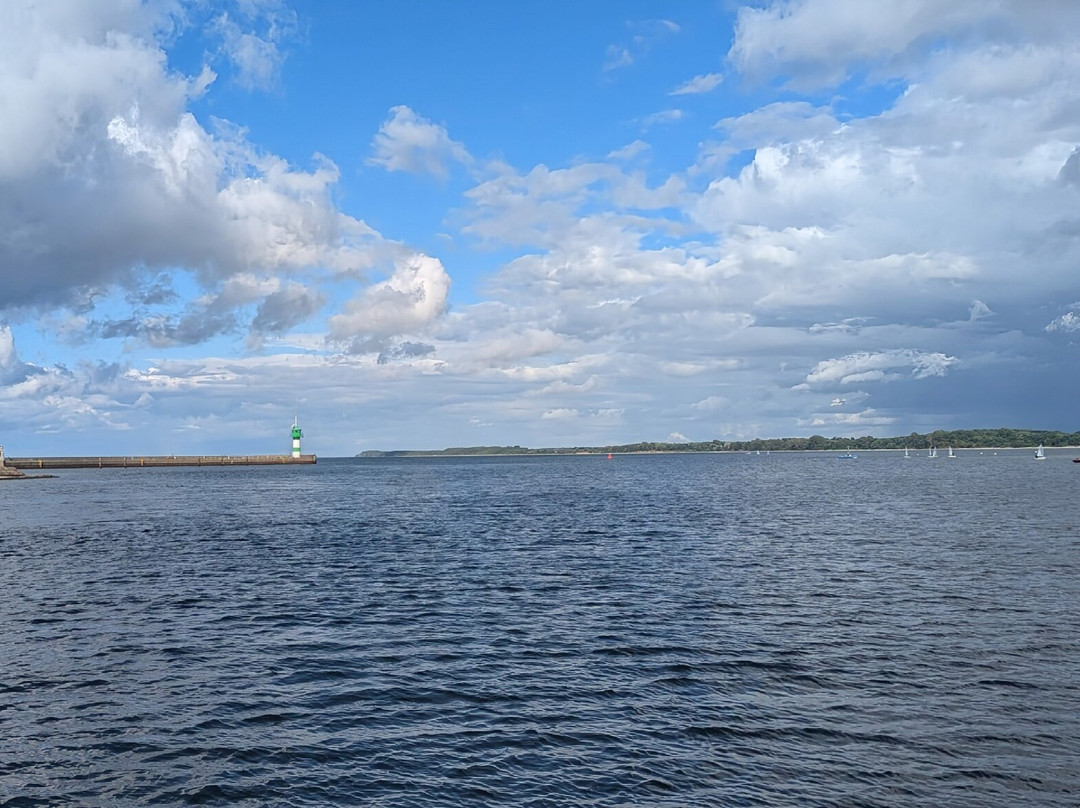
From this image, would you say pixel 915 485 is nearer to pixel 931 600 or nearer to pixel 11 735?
pixel 931 600

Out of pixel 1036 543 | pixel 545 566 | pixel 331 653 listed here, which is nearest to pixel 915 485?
pixel 1036 543

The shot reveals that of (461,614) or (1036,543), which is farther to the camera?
(1036,543)

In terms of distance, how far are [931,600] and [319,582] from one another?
31.0 metres

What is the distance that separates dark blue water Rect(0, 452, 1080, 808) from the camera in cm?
1784

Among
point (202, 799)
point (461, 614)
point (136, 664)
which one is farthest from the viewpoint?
point (461, 614)

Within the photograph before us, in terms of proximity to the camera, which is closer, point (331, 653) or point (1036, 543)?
point (331, 653)

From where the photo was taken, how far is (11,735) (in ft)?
67.5

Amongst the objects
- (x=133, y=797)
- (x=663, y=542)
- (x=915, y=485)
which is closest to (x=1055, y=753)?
(x=133, y=797)

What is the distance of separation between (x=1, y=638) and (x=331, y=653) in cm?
1371

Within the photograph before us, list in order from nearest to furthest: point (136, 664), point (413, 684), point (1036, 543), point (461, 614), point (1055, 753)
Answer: point (1055, 753), point (413, 684), point (136, 664), point (461, 614), point (1036, 543)

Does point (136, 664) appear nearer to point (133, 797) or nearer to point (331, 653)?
point (331, 653)

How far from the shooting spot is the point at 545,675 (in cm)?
2547

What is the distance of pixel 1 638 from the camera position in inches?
1211

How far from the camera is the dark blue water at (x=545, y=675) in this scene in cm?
1784
